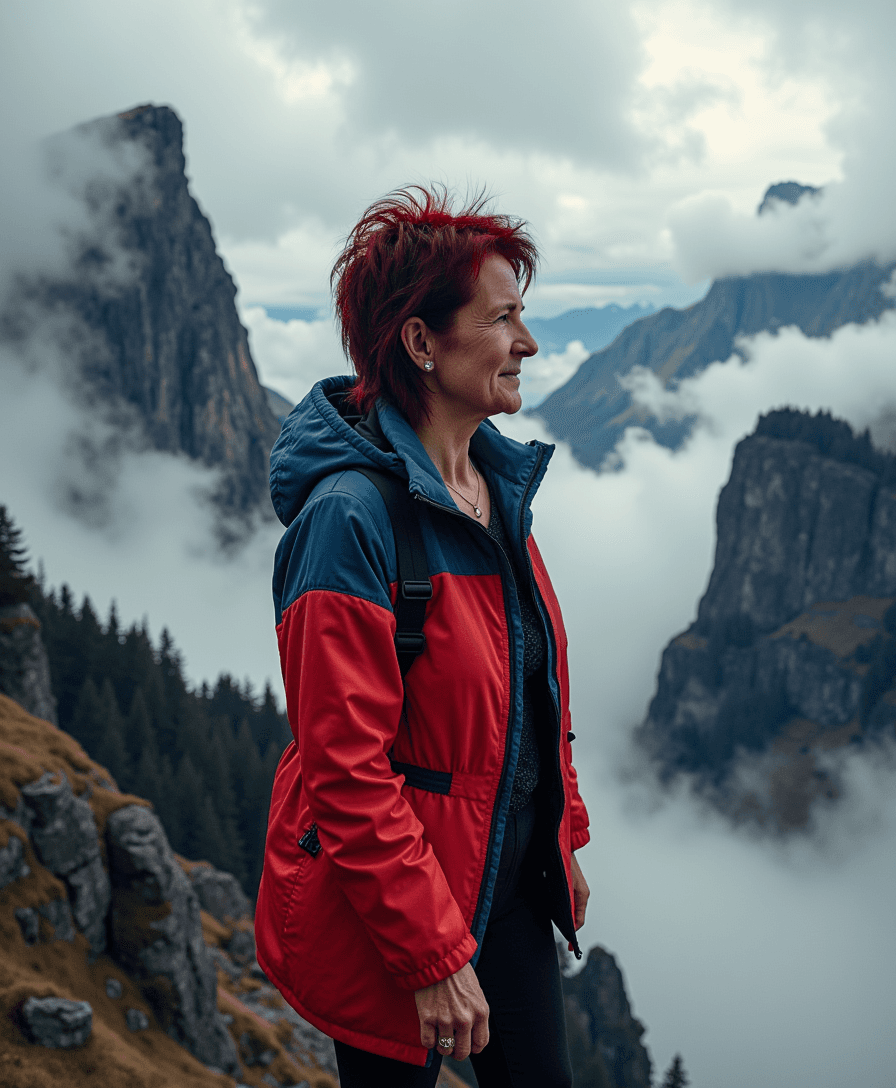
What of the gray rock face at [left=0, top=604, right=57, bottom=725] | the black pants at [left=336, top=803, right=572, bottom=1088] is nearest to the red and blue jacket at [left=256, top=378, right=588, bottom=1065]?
the black pants at [left=336, top=803, right=572, bottom=1088]

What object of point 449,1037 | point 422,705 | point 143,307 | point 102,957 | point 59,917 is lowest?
point 102,957

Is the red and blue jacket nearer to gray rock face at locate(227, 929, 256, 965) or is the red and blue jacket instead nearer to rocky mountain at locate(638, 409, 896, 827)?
gray rock face at locate(227, 929, 256, 965)

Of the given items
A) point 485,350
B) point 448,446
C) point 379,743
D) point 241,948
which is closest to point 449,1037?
point 379,743

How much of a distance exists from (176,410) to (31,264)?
169 ft

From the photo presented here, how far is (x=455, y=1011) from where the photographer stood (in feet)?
9.44

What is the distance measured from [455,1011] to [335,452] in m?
2.14

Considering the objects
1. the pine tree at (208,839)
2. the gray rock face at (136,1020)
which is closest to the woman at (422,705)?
the gray rock face at (136,1020)

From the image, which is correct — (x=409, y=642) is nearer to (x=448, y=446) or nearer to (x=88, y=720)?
(x=448, y=446)

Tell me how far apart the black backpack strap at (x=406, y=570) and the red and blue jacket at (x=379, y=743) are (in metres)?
0.05

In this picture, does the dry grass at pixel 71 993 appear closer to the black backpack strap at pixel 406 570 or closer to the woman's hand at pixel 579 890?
the woman's hand at pixel 579 890

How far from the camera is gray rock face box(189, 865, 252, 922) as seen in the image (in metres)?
51.0

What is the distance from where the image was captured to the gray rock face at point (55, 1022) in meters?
20.5

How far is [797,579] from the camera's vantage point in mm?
184000

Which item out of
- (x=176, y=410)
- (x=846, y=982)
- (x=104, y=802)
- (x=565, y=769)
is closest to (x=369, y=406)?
(x=565, y=769)
